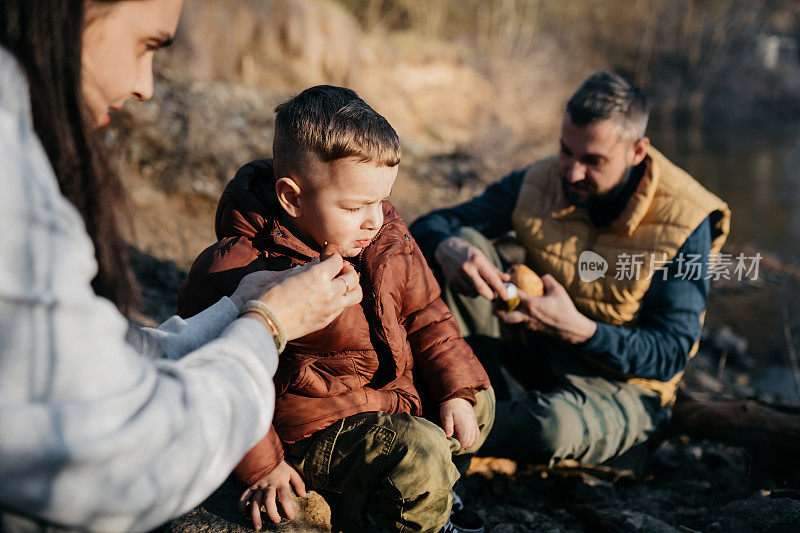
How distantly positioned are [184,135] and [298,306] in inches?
175

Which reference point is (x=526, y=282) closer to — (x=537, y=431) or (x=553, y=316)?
(x=553, y=316)

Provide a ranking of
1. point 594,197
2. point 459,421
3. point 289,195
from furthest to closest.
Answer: point 594,197 < point 459,421 < point 289,195

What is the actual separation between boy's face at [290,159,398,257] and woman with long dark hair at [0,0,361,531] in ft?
1.93

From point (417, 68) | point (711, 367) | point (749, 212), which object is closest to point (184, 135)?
point (711, 367)

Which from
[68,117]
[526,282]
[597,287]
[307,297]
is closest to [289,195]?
[307,297]

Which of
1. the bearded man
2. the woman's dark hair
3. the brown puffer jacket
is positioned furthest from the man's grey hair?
the woman's dark hair

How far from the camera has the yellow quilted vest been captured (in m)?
2.88

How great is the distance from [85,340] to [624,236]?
8.36 feet

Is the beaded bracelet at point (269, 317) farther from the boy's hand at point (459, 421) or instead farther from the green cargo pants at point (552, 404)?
the green cargo pants at point (552, 404)

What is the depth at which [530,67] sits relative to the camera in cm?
1323

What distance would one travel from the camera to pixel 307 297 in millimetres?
1585

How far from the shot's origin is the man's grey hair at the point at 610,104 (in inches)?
116

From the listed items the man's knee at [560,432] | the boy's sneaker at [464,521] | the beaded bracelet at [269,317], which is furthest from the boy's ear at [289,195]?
the man's knee at [560,432]

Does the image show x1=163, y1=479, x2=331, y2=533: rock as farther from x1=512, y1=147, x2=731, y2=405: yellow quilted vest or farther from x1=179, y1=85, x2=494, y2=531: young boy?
x1=512, y1=147, x2=731, y2=405: yellow quilted vest
